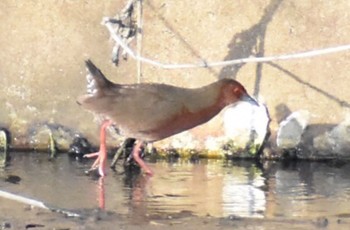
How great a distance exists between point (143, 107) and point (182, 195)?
702 millimetres

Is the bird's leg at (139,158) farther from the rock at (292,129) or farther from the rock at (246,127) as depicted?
the rock at (292,129)

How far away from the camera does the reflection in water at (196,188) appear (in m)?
6.84

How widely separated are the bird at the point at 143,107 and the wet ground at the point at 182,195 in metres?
0.37

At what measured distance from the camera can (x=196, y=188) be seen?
7613 millimetres

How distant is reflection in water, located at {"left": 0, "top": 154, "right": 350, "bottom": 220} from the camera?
6.84 m

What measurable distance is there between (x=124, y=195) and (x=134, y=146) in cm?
122

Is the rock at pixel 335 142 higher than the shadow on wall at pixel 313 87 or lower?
lower

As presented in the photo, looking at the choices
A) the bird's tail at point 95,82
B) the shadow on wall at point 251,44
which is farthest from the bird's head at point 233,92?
the bird's tail at point 95,82

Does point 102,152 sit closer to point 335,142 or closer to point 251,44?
point 251,44

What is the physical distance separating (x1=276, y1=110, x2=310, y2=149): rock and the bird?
109cm

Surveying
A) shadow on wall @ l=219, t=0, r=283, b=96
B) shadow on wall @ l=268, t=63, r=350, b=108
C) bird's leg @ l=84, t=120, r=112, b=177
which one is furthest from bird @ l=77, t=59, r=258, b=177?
shadow on wall @ l=268, t=63, r=350, b=108

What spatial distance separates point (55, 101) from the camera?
29.6 feet

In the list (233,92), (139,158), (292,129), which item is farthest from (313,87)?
(139,158)

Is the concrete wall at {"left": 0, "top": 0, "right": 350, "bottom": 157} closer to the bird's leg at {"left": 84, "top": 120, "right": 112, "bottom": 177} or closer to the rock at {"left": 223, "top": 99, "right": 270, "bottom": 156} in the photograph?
the rock at {"left": 223, "top": 99, "right": 270, "bottom": 156}
